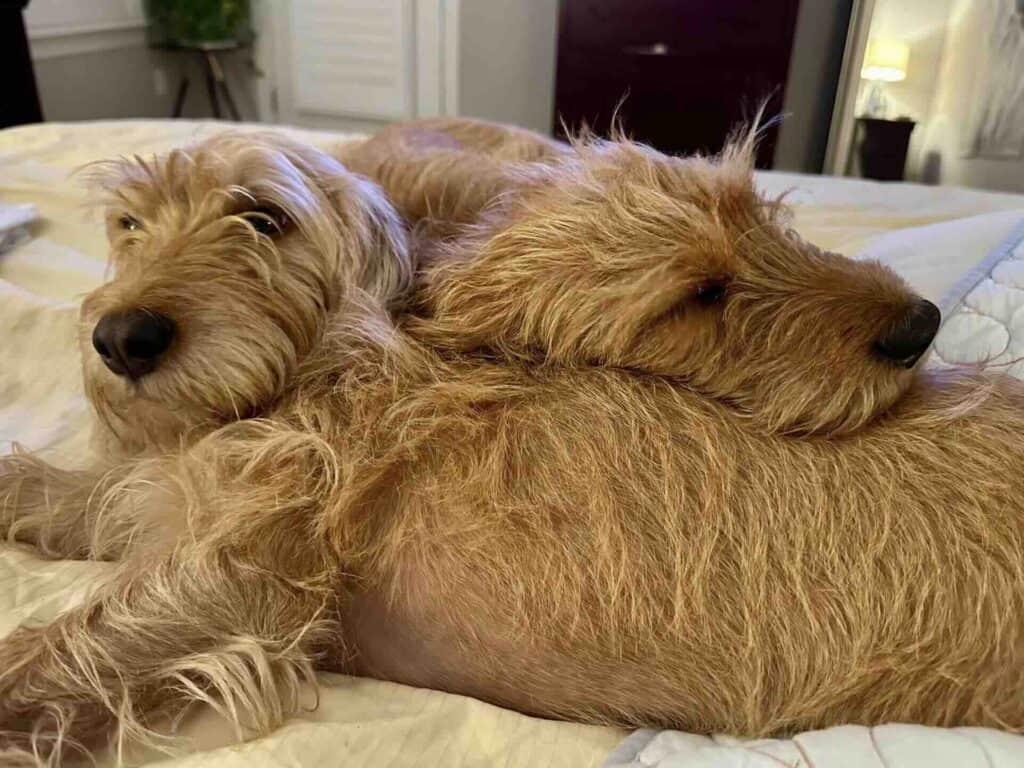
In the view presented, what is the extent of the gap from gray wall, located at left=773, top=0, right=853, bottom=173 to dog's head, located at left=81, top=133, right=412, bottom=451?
3.63 metres

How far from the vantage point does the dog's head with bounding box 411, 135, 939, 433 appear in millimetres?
870

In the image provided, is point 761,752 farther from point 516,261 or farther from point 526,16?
point 526,16

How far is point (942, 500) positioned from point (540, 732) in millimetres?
408

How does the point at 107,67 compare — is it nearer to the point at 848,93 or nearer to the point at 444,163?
the point at 848,93

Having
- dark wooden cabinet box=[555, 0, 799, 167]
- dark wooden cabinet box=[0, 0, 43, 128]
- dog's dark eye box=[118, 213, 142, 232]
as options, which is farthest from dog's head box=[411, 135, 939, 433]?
dark wooden cabinet box=[0, 0, 43, 128]

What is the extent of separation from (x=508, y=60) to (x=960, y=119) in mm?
2185

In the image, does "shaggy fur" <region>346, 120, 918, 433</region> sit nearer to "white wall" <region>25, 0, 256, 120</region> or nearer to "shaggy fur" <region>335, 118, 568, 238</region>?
"shaggy fur" <region>335, 118, 568, 238</region>

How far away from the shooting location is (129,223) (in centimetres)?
110

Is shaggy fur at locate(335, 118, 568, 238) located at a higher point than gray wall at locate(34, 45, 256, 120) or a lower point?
higher

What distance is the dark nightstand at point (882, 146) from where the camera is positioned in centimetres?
416

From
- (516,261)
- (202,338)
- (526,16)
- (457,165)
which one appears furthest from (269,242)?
(526,16)

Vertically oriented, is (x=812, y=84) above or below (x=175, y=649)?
above

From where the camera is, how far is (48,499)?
109 cm

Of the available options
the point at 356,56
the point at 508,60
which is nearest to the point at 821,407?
the point at 508,60
